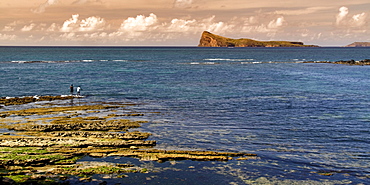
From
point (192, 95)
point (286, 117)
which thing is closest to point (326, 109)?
point (286, 117)

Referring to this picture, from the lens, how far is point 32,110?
47.0m

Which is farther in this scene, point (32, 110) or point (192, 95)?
point (192, 95)

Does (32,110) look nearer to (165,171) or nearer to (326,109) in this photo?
(165,171)

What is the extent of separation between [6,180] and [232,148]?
57.1 feet

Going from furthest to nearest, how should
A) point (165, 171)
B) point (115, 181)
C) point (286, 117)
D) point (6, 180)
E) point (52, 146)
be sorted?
point (286, 117), point (52, 146), point (165, 171), point (115, 181), point (6, 180)

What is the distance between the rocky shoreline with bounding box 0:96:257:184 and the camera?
24.6 metres

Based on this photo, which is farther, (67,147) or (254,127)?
(254,127)

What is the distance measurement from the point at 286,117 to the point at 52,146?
2748cm

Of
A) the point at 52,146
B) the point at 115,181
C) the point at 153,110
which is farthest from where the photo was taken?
the point at 153,110

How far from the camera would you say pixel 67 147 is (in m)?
29.6

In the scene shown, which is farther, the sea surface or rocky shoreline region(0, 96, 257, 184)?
the sea surface

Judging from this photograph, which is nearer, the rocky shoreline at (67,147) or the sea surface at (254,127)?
the rocky shoreline at (67,147)

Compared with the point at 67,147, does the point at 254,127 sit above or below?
below

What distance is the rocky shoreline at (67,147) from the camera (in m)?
24.6
